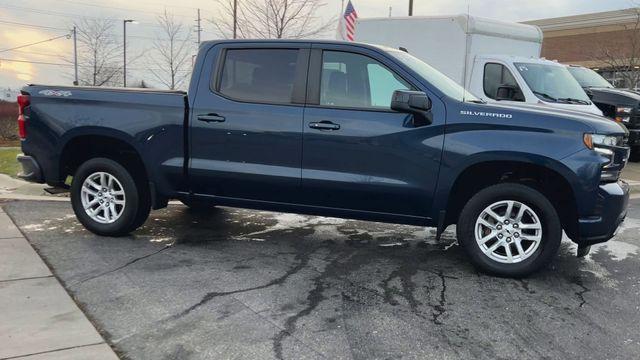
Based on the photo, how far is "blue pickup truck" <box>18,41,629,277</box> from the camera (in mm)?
4551

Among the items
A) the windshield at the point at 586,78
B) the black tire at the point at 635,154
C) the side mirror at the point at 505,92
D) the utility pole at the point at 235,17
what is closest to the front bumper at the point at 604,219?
the side mirror at the point at 505,92

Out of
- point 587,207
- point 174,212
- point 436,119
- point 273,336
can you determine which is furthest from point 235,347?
point 174,212

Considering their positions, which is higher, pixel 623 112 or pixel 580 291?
pixel 623 112

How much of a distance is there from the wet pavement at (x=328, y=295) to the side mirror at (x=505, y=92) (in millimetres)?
3828

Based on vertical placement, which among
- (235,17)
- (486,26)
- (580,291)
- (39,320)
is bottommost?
(39,320)

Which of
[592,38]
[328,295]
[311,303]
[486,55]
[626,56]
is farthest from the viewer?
[592,38]

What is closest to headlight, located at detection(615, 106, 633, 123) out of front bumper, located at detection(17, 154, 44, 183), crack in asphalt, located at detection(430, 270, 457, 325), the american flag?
the american flag

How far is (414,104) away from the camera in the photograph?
179 inches

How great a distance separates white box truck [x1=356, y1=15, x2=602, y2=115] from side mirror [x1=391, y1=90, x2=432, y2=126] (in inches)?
205

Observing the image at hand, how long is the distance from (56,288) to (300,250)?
2.18 meters

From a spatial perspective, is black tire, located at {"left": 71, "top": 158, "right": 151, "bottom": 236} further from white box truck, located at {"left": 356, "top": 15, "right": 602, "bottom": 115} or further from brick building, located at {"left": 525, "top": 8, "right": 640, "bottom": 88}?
brick building, located at {"left": 525, "top": 8, "right": 640, "bottom": 88}

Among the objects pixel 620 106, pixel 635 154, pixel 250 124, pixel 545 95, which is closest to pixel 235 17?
pixel 545 95

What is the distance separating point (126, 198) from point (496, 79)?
7217 mm

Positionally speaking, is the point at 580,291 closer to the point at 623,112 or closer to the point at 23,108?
the point at 23,108
